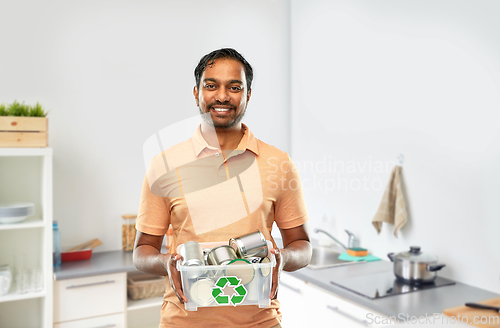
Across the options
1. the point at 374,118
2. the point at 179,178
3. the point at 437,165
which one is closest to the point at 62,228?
the point at 179,178

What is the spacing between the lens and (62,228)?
2682 millimetres

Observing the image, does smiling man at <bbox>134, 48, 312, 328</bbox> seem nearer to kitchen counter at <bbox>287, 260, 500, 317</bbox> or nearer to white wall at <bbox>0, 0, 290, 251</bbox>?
kitchen counter at <bbox>287, 260, 500, 317</bbox>

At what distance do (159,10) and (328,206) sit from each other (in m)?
1.70

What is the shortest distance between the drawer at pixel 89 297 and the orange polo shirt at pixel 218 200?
122 cm

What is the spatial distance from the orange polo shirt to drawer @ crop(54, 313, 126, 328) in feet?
4.19

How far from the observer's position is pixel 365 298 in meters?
1.86

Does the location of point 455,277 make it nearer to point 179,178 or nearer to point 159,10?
point 179,178

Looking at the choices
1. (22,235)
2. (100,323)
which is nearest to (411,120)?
(100,323)

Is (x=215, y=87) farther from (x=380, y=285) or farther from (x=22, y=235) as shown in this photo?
(x=22, y=235)

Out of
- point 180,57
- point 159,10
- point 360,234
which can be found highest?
point 159,10

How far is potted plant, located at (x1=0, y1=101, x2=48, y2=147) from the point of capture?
2.22m

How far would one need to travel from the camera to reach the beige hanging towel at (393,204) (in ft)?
7.63

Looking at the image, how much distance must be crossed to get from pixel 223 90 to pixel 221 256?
1.58ft

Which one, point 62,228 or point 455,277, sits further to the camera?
point 62,228
